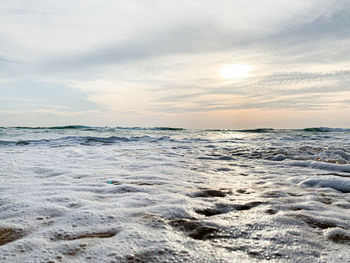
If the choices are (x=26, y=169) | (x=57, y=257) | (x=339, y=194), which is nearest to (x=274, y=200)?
(x=339, y=194)

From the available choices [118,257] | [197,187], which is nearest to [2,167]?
→ [197,187]

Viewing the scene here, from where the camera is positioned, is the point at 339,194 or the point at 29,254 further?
the point at 339,194

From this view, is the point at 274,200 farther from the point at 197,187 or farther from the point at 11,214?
the point at 11,214

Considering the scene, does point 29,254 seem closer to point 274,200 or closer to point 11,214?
point 11,214

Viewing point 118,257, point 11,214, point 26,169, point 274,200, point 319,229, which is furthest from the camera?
point 26,169

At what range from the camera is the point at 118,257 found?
1.46m

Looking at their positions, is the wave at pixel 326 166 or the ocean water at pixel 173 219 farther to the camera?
the wave at pixel 326 166

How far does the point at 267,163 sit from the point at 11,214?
4456 mm

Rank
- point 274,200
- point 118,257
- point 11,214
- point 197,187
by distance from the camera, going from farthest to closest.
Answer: point 197,187 → point 274,200 → point 11,214 → point 118,257

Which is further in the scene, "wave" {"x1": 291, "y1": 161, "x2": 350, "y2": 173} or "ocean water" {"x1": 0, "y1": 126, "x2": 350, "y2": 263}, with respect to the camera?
"wave" {"x1": 291, "y1": 161, "x2": 350, "y2": 173}

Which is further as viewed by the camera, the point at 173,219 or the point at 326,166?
the point at 326,166

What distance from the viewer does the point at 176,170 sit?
4320 millimetres

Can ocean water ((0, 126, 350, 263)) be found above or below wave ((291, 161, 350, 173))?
below

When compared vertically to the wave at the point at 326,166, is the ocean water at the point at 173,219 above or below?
below
